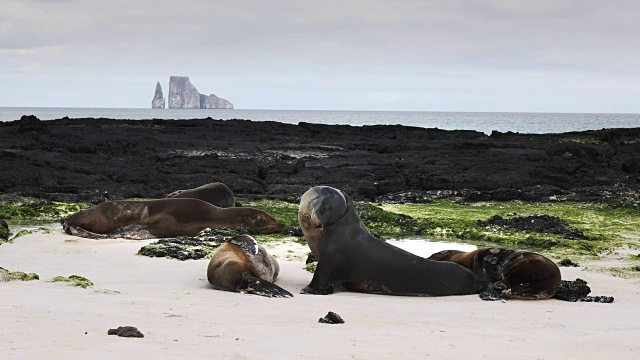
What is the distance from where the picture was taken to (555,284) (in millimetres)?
9109

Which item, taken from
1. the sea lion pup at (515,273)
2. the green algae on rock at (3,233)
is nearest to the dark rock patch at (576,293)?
the sea lion pup at (515,273)

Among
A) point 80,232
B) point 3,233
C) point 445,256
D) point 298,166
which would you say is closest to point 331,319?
point 445,256

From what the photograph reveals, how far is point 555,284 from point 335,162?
1762 centimetres

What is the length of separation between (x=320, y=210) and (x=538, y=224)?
7461 millimetres

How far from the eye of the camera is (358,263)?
31.4ft

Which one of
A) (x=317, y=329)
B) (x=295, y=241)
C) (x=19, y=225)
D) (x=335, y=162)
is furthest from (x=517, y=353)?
(x=335, y=162)

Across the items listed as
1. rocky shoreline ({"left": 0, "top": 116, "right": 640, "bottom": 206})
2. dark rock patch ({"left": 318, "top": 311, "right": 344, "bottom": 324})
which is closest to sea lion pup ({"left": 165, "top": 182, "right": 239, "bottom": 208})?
rocky shoreline ({"left": 0, "top": 116, "right": 640, "bottom": 206})

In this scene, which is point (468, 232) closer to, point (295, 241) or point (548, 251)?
point (548, 251)

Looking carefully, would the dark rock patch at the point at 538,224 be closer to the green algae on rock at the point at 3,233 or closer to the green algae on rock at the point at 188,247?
the green algae on rock at the point at 188,247

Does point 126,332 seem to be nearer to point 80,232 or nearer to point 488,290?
point 488,290

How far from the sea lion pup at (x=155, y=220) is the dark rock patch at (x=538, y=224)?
15.2 feet

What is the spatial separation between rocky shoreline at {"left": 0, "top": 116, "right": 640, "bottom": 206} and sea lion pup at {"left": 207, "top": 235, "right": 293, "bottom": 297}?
10.2 metres

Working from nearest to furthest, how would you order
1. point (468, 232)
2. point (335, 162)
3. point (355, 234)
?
point (355, 234), point (468, 232), point (335, 162)

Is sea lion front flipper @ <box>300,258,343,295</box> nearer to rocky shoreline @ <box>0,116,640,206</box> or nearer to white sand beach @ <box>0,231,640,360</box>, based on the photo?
white sand beach @ <box>0,231,640,360</box>
